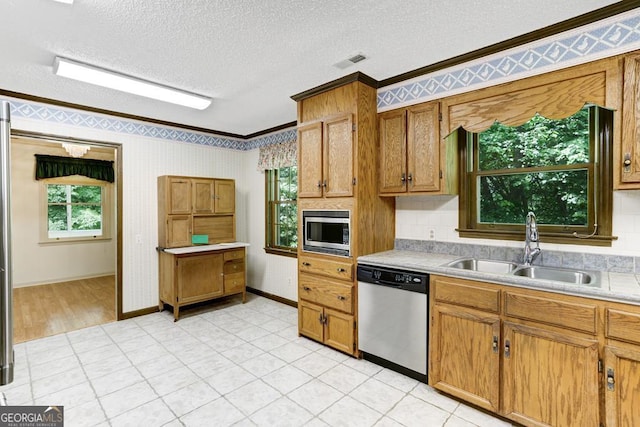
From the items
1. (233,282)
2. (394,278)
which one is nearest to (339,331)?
(394,278)

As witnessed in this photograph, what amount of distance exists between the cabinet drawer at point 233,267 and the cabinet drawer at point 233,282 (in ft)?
0.18

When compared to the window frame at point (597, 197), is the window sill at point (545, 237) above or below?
below

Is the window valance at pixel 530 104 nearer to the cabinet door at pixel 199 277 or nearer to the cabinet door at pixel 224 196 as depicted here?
the cabinet door at pixel 224 196

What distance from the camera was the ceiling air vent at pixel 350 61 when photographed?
8.17 feet

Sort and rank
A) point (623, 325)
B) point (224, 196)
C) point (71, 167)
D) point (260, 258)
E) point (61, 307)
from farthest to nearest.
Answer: point (71, 167), point (260, 258), point (224, 196), point (61, 307), point (623, 325)

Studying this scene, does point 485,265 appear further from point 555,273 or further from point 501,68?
point 501,68

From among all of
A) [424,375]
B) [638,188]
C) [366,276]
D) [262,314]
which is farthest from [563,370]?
[262,314]

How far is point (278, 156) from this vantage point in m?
4.53

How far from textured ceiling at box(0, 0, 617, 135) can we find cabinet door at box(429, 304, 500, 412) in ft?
6.22

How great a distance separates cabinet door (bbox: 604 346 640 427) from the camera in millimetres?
1628

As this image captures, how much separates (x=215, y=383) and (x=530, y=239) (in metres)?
2.63

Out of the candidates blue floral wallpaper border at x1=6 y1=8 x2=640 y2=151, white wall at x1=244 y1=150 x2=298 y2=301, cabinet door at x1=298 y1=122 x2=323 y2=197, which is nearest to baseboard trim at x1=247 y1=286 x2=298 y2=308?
white wall at x1=244 y1=150 x2=298 y2=301

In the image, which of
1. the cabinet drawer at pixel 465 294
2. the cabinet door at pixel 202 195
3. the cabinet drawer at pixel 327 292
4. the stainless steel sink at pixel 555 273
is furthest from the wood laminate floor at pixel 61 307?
the stainless steel sink at pixel 555 273

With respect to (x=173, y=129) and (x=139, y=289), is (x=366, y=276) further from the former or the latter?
(x=173, y=129)
